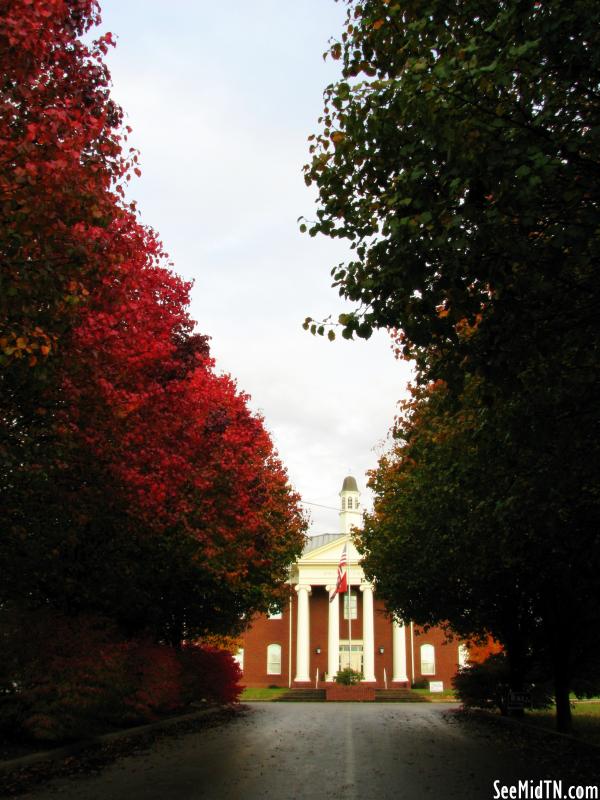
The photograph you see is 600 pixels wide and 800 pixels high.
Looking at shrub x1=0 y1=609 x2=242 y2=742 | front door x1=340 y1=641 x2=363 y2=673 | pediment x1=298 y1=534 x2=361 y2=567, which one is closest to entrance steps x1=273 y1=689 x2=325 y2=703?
front door x1=340 y1=641 x2=363 y2=673

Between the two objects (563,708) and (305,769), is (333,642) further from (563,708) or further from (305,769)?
(305,769)

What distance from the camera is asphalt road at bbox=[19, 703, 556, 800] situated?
10.2 metres

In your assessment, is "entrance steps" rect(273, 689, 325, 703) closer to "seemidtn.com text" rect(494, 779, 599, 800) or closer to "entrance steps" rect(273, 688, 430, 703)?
"entrance steps" rect(273, 688, 430, 703)

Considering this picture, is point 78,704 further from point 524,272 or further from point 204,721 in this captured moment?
point 204,721

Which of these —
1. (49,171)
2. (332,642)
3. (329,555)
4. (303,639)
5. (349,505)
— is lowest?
Result: (332,642)

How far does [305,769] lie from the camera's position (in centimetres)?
1256

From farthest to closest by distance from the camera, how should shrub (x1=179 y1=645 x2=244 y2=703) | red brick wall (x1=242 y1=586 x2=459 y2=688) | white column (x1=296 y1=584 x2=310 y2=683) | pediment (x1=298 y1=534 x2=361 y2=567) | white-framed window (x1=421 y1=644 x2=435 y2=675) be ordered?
pediment (x1=298 y1=534 x2=361 y2=567) < white-framed window (x1=421 y1=644 x2=435 y2=675) < red brick wall (x1=242 y1=586 x2=459 y2=688) < white column (x1=296 y1=584 x2=310 y2=683) < shrub (x1=179 y1=645 x2=244 y2=703)

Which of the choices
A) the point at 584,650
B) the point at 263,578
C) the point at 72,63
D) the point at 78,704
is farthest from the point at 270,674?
the point at 72,63

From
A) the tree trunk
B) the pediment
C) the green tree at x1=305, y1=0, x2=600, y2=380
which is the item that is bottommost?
the tree trunk

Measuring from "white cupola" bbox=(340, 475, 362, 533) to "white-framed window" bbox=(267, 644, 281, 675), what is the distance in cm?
1721

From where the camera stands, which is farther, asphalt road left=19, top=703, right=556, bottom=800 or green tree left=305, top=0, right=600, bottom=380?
asphalt road left=19, top=703, right=556, bottom=800

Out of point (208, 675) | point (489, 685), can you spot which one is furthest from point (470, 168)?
point (489, 685)

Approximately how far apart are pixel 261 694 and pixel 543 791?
51044 millimetres

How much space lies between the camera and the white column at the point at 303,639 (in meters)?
62.9
